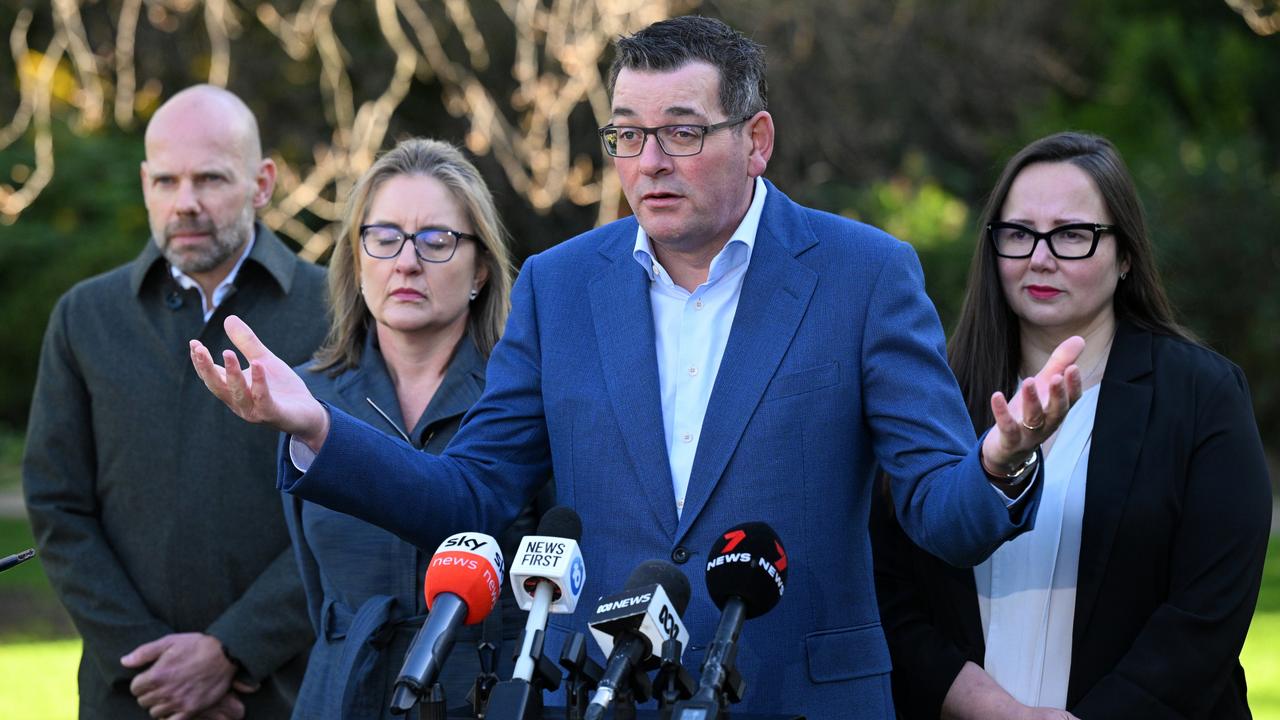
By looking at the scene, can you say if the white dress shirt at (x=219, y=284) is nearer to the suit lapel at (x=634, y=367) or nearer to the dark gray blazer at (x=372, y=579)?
the dark gray blazer at (x=372, y=579)

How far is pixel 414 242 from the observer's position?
4.29m

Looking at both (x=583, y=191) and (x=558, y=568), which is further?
(x=583, y=191)

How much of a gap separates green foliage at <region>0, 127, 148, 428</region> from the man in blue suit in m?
11.9

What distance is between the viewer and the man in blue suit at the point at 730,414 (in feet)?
10.9

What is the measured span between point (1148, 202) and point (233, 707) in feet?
41.6

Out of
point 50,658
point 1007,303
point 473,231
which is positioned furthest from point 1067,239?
point 50,658

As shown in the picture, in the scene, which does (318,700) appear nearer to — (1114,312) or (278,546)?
(278,546)

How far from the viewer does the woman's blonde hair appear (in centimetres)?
439

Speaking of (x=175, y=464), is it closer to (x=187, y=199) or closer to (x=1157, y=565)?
(x=187, y=199)

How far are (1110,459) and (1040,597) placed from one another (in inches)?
15.2

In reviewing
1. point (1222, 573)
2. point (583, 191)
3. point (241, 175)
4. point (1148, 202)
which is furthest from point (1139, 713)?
point (1148, 202)

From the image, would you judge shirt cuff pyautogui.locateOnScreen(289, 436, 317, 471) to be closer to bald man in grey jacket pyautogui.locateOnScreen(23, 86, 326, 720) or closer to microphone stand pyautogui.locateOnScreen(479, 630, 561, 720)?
microphone stand pyautogui.locateOnScreen(479, 630, 561, 720)

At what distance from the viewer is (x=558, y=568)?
261 cm

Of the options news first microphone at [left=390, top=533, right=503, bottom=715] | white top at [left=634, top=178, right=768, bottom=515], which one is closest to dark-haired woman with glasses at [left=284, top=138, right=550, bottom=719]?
white top at [left=634, top=178, right=768, bottom=515]
